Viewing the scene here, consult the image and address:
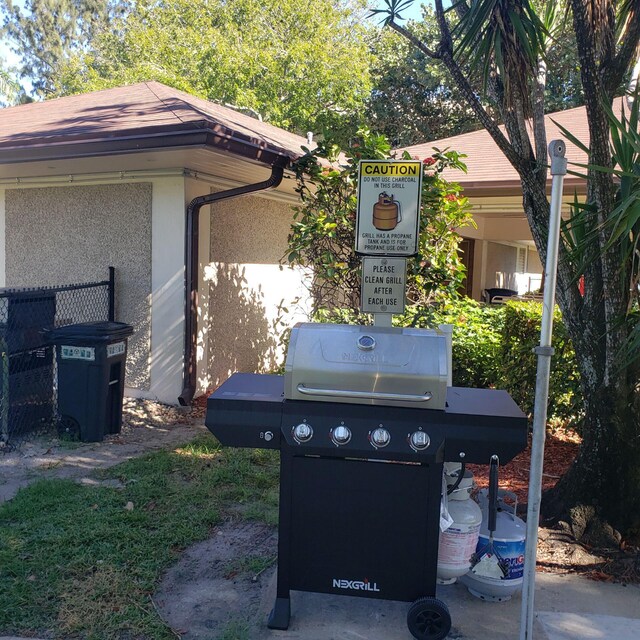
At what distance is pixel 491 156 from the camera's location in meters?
9.81

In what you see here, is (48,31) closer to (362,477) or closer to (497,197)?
(497,197)

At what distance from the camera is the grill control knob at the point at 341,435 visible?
2.88 m

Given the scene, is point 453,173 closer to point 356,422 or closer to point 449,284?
point 449,284

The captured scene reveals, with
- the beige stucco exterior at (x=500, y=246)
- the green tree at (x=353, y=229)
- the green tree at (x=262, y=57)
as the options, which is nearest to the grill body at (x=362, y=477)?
the green tree at (x=353, y=229)

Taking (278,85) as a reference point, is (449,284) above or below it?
below

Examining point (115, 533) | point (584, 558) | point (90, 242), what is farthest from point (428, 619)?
point (90, 242)

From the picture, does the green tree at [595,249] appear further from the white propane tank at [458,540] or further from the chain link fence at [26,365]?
the chain link fence at [26,365]

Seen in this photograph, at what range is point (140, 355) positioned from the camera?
7523 mm

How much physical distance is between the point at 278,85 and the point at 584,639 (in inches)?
810

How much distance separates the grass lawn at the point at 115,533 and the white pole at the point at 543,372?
1.63 m

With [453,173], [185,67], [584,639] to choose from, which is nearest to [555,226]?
[584,639]

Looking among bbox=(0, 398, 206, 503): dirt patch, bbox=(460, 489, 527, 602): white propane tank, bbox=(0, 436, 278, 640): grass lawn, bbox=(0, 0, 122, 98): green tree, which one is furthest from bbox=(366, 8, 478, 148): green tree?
bbox=(0, 0, 122, 98): green tree

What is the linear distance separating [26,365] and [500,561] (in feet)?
15.1

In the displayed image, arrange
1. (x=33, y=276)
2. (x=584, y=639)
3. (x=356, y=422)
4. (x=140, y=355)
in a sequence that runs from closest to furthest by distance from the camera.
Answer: (x=356, y=422) → (x=584, y=639) → (x=140, y=355) → (x=33, y=276)
